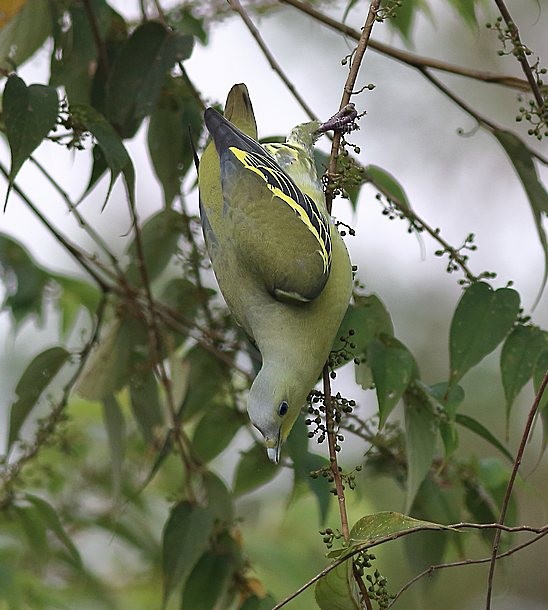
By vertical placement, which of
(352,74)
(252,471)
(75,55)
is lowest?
(252,471)

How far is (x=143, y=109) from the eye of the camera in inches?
101

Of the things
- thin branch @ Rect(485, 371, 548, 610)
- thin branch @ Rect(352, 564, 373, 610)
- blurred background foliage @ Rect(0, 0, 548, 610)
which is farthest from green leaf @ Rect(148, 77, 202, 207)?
thin branch @ Rect(352, 564, 373, 610)

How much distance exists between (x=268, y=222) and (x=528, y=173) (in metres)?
0.69

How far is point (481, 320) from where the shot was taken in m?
2.17

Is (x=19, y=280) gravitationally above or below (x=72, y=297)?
below

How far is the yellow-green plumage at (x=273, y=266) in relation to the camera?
7.18ft

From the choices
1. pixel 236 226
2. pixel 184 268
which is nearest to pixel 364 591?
pixel 236 226

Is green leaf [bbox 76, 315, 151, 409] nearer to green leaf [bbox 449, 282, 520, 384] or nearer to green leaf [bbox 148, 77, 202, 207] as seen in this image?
green leaf [bbox 148, 77, 202, 207]

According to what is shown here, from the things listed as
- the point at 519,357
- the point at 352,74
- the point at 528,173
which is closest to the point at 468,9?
the point at 528,173

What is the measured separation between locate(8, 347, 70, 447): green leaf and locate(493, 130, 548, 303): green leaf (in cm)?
130

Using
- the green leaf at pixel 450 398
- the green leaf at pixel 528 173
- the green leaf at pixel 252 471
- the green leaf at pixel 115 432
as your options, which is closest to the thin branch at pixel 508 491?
the green leaf at pixel 450 398

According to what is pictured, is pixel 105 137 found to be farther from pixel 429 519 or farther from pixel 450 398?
pixel 429 519

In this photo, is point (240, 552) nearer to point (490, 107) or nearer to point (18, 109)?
point (18, 109)

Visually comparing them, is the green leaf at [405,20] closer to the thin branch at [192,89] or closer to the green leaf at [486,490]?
the thin branch at [192,89]
